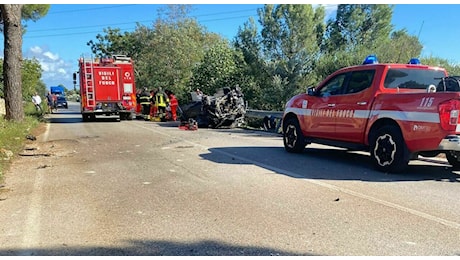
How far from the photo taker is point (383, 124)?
6977 millimetres

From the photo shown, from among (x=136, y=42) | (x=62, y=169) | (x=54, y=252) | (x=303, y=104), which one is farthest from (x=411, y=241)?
(x=136, y=42)

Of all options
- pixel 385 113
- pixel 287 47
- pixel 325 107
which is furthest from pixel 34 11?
pixel 385 113

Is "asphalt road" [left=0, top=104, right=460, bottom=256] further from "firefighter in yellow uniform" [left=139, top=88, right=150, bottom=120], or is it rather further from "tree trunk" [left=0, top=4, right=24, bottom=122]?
"firefighter in yellow uniform" [left=139, top=88, right=150, bottom=120]

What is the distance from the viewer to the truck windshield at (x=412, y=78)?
7.23m

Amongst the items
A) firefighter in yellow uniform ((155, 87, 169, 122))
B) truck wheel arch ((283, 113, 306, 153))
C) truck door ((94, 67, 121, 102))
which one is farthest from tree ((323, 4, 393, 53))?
truck wheel arch ((283, 113, 306, 153))

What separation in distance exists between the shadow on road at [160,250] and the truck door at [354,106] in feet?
14.3

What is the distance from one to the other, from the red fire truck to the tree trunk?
3.88m

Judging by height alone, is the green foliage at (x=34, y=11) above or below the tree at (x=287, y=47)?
above

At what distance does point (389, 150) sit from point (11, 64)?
51.9 feet

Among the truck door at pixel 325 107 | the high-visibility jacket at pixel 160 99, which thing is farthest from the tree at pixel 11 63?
the truck door at pixel 325 107

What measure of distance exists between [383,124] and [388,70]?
999mm

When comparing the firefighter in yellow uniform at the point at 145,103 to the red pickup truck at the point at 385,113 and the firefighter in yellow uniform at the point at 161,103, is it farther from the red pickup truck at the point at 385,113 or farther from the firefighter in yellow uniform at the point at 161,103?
the red pickup truck at the point at 385,113

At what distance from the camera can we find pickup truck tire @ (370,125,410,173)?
6.55 m

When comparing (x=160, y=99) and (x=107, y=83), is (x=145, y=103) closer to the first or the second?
(x=160, y=99)
